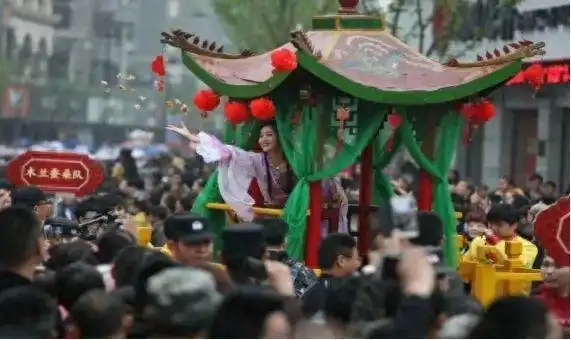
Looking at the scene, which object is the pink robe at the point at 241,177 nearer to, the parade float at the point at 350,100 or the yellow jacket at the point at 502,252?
the parade float at the point at 350,100

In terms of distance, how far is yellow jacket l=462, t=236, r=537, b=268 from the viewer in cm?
1273

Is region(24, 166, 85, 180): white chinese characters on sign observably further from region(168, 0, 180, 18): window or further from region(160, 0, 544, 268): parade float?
region(168, 0, 180, 18): window

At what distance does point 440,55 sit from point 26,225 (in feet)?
71.8

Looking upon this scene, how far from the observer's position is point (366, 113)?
546 inches

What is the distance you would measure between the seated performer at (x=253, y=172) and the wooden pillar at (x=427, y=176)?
732 millimetres

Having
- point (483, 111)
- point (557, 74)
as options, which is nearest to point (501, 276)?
point (483, 111)

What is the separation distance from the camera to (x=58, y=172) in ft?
50.6

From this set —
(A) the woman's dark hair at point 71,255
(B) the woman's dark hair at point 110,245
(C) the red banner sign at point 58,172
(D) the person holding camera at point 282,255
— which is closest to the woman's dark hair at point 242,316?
(A) the woman's dark hair at point 71,255

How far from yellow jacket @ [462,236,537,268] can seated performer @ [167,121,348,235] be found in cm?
140

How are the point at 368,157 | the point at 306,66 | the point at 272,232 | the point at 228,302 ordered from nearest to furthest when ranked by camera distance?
the point at 228,302 → the point at 272,232 → the point at 306,66 → the point at 368,157

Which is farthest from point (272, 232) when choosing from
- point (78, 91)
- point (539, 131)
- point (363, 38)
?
point (78, 91)

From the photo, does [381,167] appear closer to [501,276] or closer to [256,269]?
[501,276]

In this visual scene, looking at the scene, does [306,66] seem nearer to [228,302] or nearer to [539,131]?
[228,302]

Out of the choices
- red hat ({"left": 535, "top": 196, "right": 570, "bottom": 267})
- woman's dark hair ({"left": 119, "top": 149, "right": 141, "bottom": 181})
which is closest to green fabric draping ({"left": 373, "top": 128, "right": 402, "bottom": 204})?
red hat ({"left": 535, "top": 196, "right": 570, "bottom": 267})
